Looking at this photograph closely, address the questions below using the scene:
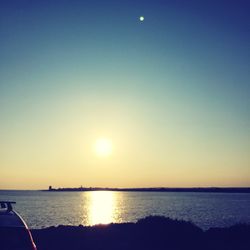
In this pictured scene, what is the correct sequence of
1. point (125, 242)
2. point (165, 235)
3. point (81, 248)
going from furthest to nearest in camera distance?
point (165, 235) < point (125, 242) < point (81, 248)

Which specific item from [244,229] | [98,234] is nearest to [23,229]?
[98,234]

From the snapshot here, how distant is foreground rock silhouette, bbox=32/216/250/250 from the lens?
2116 centimetres

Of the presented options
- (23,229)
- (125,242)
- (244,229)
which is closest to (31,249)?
(23,229)

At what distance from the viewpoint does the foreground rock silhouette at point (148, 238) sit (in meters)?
21.2

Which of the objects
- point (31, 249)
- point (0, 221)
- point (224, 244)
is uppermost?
point (0, 221)

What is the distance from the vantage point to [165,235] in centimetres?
2397

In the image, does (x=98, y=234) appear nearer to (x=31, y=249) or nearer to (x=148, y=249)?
(x=148, y=249)

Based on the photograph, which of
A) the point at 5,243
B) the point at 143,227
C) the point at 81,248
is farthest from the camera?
the point at 143,227

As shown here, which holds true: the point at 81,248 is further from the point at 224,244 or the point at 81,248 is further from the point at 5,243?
the point at 5,243

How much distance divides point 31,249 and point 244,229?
2376cm

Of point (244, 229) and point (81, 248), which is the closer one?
point (81, 248)

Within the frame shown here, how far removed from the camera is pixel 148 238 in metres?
23.6

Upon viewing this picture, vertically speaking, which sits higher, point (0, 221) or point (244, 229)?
point (0, 221)

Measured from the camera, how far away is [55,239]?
76.0ft
